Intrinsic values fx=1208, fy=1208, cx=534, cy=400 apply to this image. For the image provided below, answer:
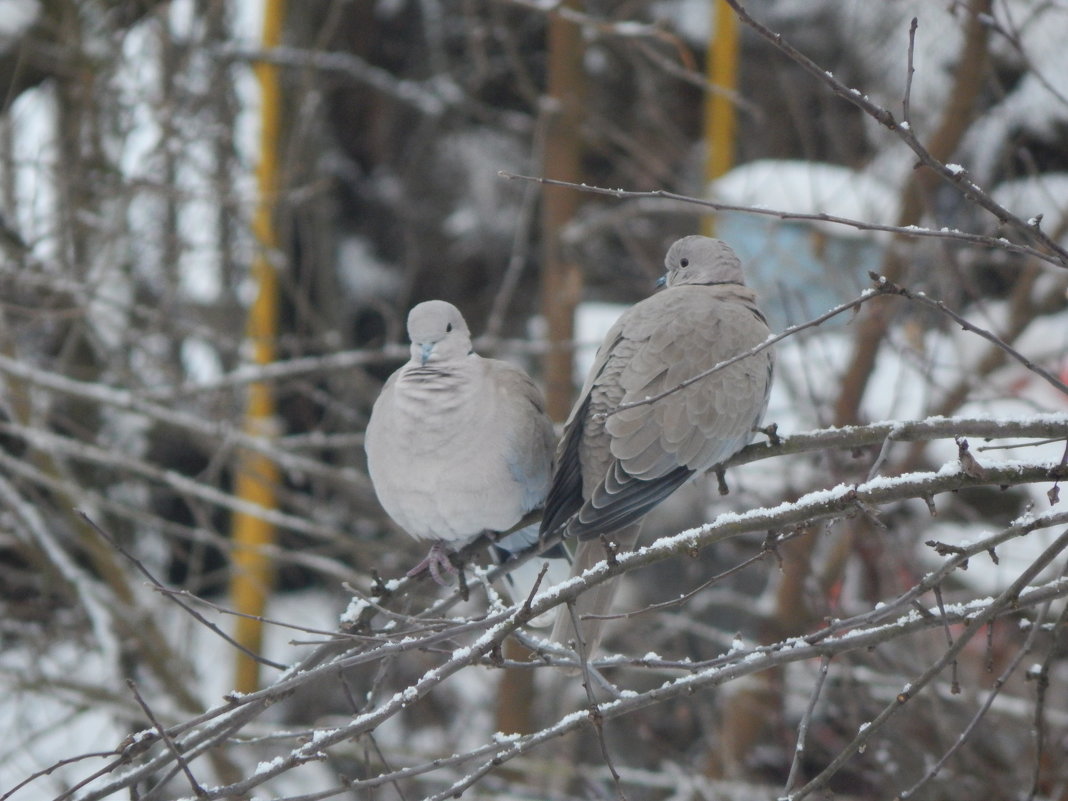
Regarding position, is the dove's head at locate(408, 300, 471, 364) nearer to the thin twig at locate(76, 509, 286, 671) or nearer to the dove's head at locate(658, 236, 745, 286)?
the dove's head at locate(658, 236, 745, 286)

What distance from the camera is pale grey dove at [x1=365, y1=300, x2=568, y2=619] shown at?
2941 millimetres

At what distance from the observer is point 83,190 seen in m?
5.65

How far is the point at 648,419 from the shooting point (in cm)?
292

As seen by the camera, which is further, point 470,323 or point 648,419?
point 470,323

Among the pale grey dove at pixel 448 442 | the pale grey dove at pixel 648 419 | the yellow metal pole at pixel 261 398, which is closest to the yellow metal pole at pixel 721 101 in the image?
the yellow metal pole at pixel 261 398

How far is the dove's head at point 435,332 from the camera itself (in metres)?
2.95

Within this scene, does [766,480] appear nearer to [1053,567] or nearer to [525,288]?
[1053,567]

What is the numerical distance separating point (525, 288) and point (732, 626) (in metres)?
3.18

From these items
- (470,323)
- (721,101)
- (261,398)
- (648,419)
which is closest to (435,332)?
(648,419)

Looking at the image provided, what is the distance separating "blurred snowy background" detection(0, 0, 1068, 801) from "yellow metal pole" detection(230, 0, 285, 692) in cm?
12

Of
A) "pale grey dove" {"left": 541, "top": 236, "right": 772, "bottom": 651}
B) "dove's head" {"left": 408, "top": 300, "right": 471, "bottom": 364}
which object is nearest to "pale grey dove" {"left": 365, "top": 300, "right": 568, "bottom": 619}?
"dove's head" {"left": 408, "top": 300, "right": 471, "bottom": 364}

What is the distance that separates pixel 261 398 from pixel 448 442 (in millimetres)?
4445

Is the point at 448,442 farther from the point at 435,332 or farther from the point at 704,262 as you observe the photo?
the point at 704,262

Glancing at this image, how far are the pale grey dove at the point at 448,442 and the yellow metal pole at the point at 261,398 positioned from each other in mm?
3266
